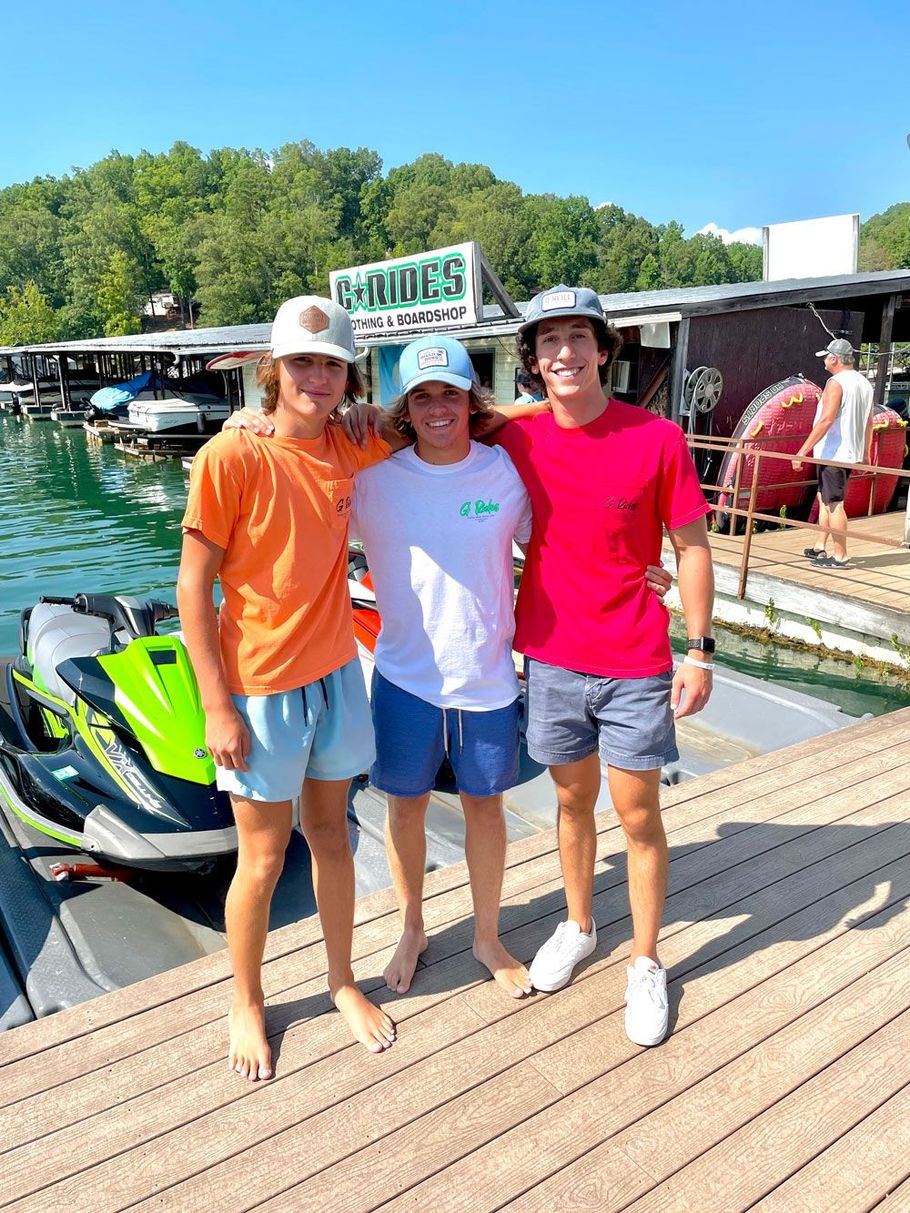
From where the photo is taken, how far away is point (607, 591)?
211 cm

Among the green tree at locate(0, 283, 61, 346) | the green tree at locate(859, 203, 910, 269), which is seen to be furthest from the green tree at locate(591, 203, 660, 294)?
the green tree at locate(0, 283, 61, 346)

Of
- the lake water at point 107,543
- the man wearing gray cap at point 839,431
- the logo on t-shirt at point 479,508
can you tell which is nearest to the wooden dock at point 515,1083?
the logo on t-shirt at point 479,508

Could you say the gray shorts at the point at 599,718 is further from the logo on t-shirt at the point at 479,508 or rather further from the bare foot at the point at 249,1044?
the bare foot at the point at 249,1044

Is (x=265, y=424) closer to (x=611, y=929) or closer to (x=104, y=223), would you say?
(x=611, y=929)

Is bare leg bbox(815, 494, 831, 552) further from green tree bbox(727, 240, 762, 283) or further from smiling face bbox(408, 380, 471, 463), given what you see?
green tree bbox(727, 240, 762, 283)

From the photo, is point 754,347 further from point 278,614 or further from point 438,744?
point 278,614

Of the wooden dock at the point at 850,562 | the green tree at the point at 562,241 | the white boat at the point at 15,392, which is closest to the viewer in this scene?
the wooden dock at the point at 850,562

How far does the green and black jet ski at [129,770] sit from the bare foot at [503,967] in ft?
3.86

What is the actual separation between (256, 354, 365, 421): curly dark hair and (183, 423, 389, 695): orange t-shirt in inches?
5.2

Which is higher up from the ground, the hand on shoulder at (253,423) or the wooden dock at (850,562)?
the hand on shoulder at (253,423)

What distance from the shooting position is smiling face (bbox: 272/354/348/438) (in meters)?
1.91

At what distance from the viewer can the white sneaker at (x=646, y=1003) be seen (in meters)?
2.14

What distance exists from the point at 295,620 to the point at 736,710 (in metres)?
3.48

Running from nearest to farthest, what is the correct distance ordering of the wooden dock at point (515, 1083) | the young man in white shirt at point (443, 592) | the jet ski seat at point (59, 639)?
1. the wooden dock at point (515, 1083)
2. the young man in white shirt at point (443, 592)
3. the jet ski seat at point (59, 639)
